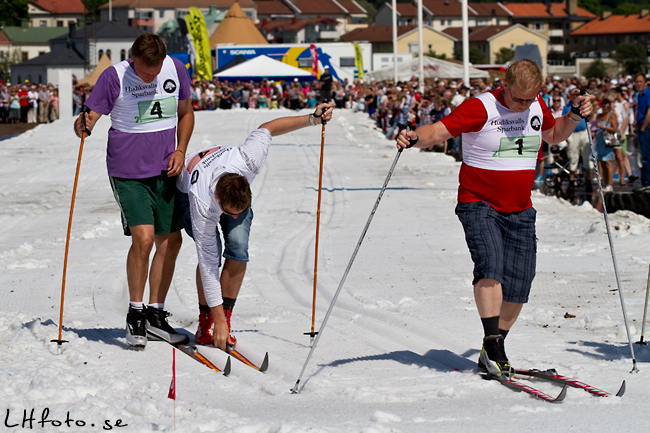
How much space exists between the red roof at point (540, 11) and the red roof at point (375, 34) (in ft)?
124

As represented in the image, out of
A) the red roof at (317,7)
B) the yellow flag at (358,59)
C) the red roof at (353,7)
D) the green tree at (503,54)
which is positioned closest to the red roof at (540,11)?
the red roof at (353,7)

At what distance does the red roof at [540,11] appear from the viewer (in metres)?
172

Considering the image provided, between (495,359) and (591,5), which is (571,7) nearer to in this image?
(591,5)

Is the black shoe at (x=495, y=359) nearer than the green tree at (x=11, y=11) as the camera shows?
Yes

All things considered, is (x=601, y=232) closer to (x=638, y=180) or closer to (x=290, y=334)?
(x=290, y=334)

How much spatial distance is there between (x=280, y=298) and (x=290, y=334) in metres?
1.33

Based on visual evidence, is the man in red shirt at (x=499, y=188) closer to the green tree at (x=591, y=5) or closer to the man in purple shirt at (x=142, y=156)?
the man in purple shirt at (x=142, y=156)

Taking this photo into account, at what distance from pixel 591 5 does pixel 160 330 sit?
635 ft

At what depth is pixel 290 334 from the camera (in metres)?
6.38

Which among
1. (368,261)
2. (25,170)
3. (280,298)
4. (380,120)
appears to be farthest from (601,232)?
(380,120)

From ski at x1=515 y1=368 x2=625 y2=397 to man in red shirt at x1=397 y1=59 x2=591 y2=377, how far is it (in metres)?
0.13

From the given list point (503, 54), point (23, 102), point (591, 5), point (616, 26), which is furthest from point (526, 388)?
point (591, 5)

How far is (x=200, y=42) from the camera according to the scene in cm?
4878

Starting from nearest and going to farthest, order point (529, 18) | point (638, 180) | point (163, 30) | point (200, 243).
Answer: point (200, 243), point (638, 180), point (163, 30), point (529, 18)
